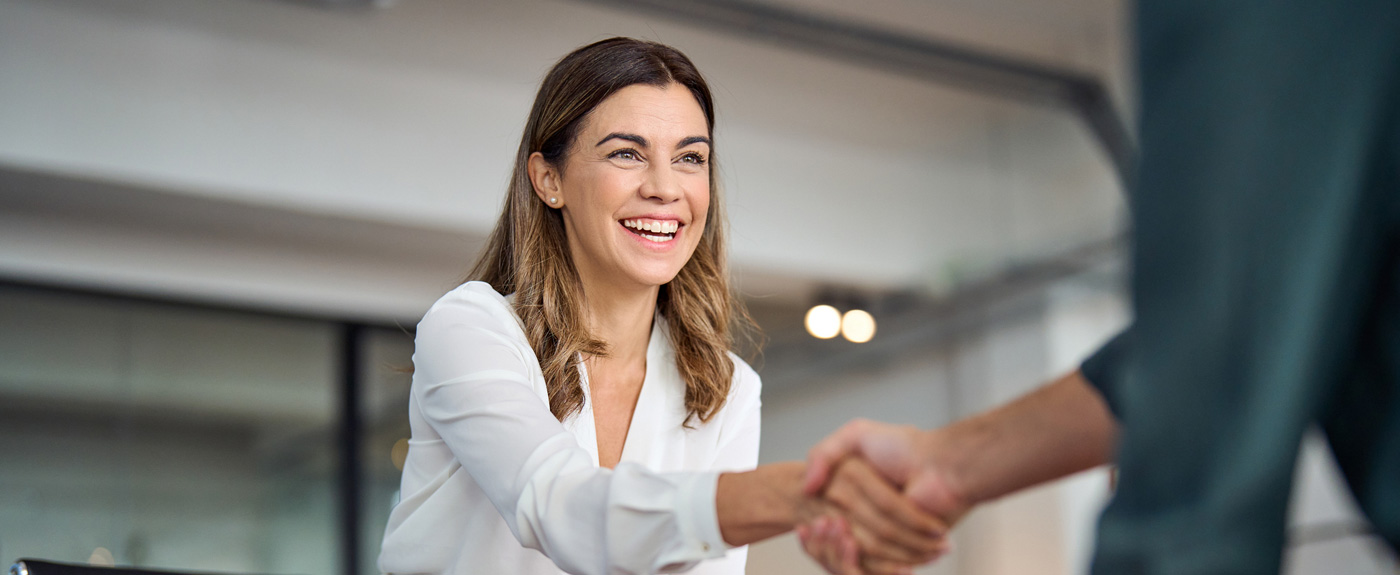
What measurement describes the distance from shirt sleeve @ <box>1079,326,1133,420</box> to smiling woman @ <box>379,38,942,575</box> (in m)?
0.52

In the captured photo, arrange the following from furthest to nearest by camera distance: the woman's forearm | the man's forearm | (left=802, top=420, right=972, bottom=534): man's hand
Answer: the woman's forearm → (left=802, top=420, right=972, bottom=534): man's hand → the man's forearm

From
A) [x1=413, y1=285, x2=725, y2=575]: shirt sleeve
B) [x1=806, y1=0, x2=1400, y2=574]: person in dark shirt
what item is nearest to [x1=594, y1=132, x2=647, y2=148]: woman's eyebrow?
[x1=413, y1=285, x2=725, y2=575]: shirt sleeve

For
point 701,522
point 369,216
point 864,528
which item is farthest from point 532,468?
point 369,216

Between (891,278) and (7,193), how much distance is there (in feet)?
12.6

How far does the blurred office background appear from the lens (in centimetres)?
425

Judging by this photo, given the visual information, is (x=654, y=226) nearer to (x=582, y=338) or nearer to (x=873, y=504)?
(x=582, y=338)

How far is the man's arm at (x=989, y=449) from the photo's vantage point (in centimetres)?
90

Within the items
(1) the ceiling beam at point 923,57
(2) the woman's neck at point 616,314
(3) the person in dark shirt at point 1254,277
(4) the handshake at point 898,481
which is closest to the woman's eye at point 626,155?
(2) the woman's neck at point 616,314

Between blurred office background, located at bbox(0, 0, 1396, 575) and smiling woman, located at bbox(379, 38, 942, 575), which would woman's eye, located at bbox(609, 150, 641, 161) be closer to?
smiling woman, located at bbox(379, 38, 942, 575)

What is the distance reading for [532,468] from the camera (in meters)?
1.28

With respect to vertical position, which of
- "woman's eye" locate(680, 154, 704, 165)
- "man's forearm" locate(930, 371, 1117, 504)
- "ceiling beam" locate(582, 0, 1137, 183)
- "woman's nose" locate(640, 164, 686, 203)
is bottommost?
"man's forearm" locate(930, 371, 1117, 504)

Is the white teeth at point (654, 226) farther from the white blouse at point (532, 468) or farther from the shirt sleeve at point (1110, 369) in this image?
the shirt sleeve at point (1110, 369)

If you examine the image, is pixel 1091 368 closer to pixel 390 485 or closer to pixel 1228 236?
pixel 1228 236

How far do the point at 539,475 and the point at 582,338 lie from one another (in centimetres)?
54
